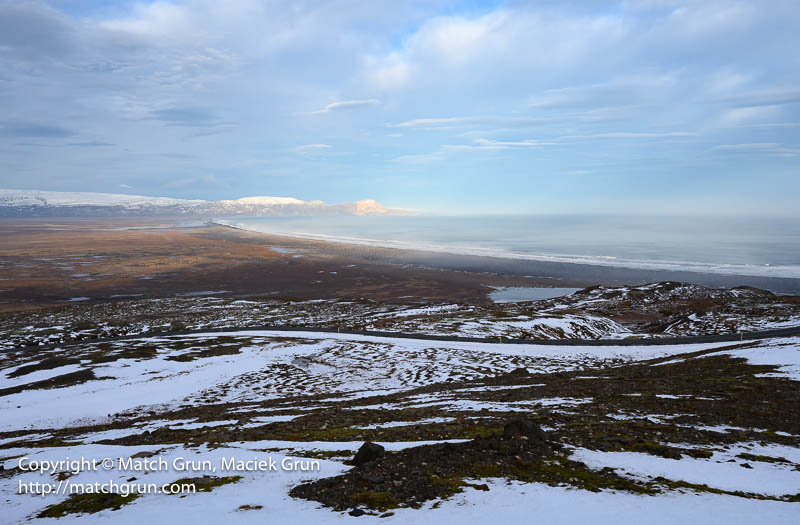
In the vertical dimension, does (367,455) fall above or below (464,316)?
above

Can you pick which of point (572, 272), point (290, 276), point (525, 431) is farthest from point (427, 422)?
point (572, 272)

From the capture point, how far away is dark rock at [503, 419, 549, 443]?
11.2m

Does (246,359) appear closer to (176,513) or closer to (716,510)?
(176,513)

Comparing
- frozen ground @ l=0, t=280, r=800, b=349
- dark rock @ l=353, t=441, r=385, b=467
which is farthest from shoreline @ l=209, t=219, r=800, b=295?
dark rock @ l=353, t=441, r=385, b=467

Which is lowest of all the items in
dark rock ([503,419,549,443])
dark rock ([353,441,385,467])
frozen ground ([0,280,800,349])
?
frozen ground ([0,280,800,349])

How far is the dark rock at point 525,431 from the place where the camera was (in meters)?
11.2

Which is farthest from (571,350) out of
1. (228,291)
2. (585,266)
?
(585,266)

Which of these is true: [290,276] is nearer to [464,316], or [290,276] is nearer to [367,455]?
[464,316]

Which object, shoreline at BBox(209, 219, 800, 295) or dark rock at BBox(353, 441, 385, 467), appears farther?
shoreline at BBox(209, 219, 800, 295)

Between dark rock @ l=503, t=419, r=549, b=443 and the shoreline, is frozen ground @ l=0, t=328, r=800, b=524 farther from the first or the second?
the shoreline

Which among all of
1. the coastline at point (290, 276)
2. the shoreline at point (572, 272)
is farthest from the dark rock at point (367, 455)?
the shoreline at point (572, 272)

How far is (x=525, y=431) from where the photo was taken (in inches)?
447

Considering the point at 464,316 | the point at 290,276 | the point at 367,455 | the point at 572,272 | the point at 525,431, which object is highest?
the point at 572,272

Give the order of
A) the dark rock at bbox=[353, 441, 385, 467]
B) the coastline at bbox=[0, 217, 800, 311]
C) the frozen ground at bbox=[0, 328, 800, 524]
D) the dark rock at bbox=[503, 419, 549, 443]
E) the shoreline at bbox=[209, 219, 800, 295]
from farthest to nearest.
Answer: the shoreline at bbox=[209, 219, 800, 295] → the coastline at bbox=[0, 217, 800, 311] → the dark rock at bbox=[503, 419, 549, 443] → the dark rock at bbox=[353, 441, 385, 467] → the frozen ground at bbox=[0, 328, 800, 524]
